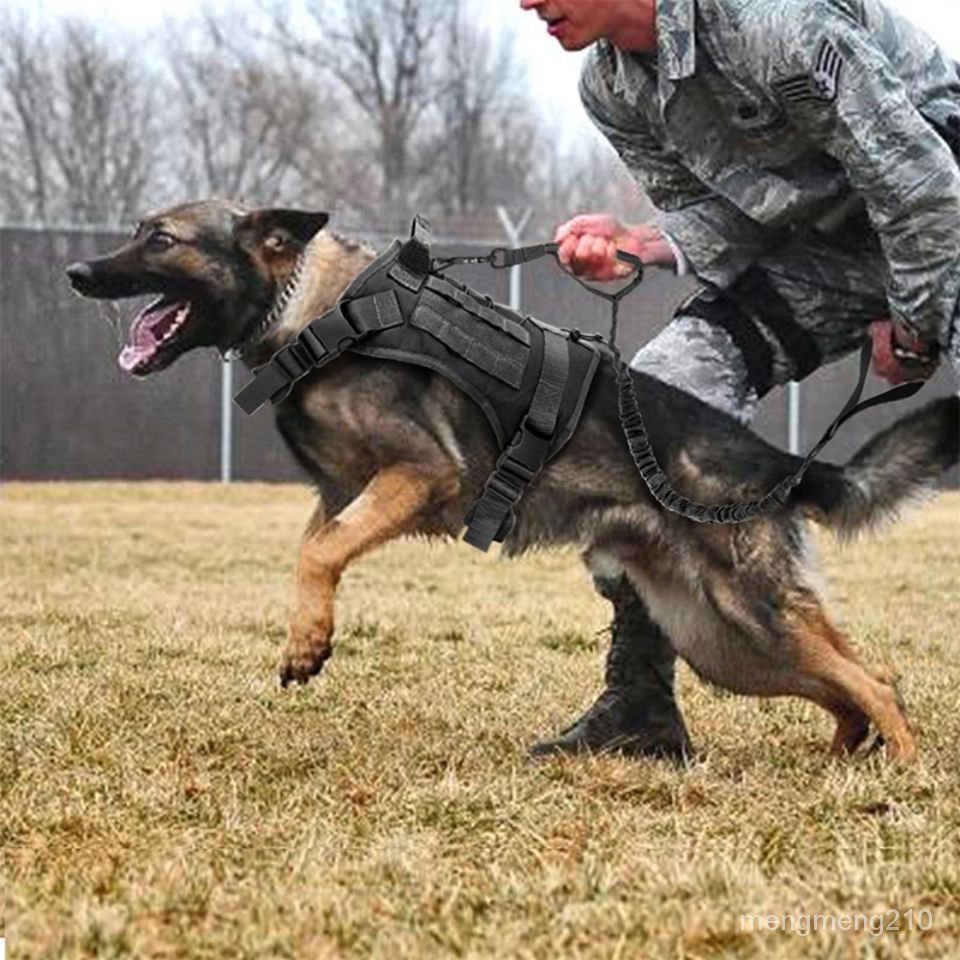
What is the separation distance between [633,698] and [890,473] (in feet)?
2.66

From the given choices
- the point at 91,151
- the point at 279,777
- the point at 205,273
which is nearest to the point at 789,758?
the point at 279,777

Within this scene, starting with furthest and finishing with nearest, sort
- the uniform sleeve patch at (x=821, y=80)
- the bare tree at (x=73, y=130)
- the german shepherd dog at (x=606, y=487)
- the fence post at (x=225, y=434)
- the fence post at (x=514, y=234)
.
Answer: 1. the bare tree at (x=73, y=130)
2. the fence post at (x=225, y=434)
3. the fence post at (x=514, y=234)
4. the german shepherd dog at (x=606, y=487)
5. the uniform sleeve patch at (x=821, y=80)

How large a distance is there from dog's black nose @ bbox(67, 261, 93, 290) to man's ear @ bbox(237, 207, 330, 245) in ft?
1.20

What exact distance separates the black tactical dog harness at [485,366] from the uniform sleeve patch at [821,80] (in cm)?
61

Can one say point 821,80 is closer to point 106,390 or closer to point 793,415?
point 106,390

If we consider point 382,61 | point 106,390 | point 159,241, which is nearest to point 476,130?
point 382,61

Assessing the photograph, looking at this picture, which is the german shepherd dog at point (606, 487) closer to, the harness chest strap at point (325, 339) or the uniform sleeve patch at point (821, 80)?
the harness chest strap at point (325, 339)

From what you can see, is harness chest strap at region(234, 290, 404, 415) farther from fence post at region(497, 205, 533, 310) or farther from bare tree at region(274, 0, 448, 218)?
bare tree at region(274, 0, 448, 218)

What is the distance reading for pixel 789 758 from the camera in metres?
4.02

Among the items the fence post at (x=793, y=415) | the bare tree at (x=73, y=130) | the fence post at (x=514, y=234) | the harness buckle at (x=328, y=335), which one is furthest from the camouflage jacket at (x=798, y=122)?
the bare tree at (x=73, y=130)

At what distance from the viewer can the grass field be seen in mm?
2480

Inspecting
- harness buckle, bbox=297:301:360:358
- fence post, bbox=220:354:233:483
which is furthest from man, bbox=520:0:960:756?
fence post, bbox=220:354:233:483

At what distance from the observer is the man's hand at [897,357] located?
3.87 meters

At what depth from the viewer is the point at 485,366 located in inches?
150
